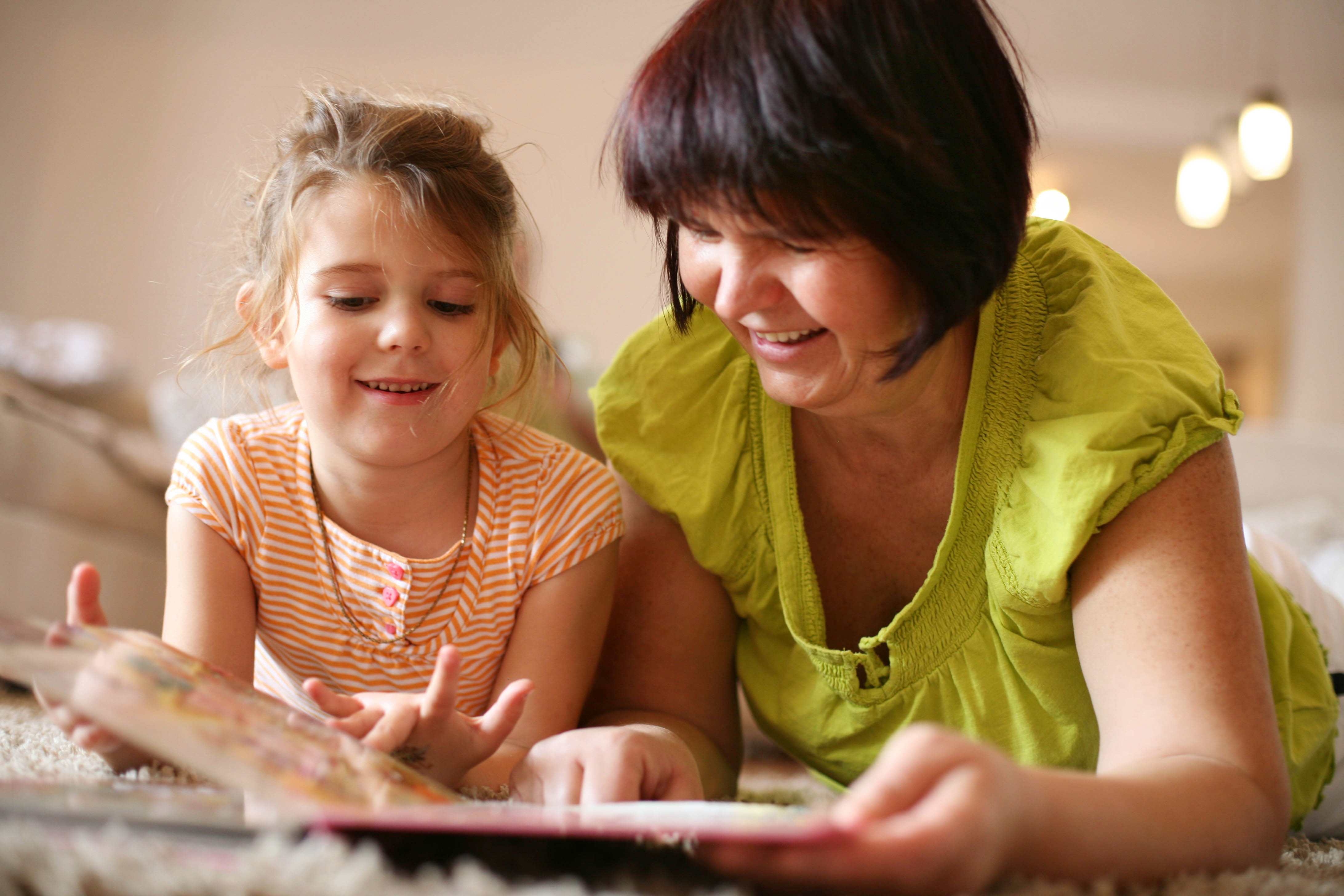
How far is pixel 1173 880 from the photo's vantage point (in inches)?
20.3

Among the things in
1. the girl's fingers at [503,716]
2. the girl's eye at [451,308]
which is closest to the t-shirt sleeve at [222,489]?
the girl's eye at [451,308]

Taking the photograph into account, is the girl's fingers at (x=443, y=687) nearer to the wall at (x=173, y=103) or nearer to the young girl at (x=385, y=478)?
the young girl at (x=385, y=478)

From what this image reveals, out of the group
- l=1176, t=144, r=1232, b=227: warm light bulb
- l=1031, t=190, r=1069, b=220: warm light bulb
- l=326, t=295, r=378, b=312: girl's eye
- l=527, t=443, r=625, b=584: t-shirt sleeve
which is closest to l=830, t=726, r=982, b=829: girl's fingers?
l=527, t=443, r=625, b=584: t-shirt sleeve

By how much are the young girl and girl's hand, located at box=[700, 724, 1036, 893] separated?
47cm

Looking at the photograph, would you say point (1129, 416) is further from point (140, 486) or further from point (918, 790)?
point (140, 486)

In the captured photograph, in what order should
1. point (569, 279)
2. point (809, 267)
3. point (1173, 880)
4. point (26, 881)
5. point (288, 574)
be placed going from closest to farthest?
point (26, 881), point (1173, 880), point (809, 267), point (288, 574), point (569, 279)

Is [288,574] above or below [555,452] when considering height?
below

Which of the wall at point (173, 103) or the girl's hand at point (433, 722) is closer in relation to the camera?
the girl's hand at point (433, 722)

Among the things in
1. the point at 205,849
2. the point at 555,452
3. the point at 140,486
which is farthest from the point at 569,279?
the point at 205,849

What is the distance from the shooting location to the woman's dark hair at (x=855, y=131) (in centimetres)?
65

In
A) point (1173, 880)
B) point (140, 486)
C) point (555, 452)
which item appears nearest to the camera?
point (1173, 880)

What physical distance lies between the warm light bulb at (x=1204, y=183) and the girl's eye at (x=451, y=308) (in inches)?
123

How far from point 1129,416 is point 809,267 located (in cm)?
23

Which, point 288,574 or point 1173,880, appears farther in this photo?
point 288,574
